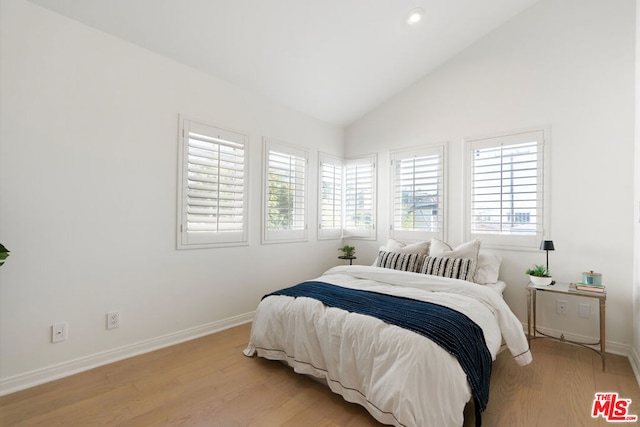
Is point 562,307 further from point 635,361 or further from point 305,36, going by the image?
point 305,36

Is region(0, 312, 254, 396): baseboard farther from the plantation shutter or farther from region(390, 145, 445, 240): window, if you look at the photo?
the plantation shutter

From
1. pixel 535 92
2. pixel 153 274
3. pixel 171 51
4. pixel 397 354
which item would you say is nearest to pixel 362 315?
pixel 397 354

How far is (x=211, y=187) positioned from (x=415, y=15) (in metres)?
2.66

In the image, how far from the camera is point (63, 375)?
2.26m

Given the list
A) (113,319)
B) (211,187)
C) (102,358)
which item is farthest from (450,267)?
(102,358)

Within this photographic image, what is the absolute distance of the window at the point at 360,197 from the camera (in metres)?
4.45

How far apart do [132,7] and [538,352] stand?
4455 millimetres

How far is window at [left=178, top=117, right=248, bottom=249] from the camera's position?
295 cm

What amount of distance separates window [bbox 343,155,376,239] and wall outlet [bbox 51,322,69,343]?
134 inches

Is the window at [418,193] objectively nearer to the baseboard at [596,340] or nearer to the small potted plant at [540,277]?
the small potted plant at [540,277]

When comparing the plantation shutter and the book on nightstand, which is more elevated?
the plantation shutter

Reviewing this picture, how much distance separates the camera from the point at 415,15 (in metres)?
3.03

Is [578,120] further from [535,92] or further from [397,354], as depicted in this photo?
[397,354]

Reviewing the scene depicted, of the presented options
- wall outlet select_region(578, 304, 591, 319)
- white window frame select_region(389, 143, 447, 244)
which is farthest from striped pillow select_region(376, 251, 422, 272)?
wall outlet select_region(578, 304, 591, 319)
